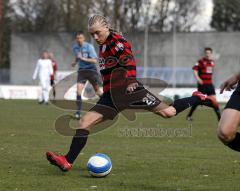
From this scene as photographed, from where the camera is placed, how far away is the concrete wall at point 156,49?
Answer: 166ft

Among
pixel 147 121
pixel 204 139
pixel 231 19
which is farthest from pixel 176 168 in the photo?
pixel 231 19

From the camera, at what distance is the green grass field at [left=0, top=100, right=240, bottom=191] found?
26.1 feet

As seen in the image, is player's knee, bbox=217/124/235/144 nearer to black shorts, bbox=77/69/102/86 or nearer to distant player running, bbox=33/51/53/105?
black shorts, bbox=77/69/102/86

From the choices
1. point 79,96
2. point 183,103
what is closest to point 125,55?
point 183,103

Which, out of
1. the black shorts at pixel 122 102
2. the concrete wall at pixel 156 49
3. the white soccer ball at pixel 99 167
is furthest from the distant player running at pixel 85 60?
the concrete wall at pixel 156 49

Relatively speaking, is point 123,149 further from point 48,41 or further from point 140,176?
point 48,41

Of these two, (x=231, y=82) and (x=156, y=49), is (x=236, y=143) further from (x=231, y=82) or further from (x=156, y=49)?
(x=156, y=49)

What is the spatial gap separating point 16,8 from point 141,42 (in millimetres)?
14887

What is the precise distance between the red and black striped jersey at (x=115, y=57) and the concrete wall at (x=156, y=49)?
39.4 meters

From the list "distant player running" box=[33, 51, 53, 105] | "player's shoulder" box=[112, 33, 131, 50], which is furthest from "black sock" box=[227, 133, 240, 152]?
"distant player running" box=[33, 51, 53, 105]

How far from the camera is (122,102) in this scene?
916cm

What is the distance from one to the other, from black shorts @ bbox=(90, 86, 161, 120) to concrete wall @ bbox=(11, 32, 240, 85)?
3897 cm

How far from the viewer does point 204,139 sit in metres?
13.7

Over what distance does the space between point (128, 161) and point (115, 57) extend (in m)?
1.97
